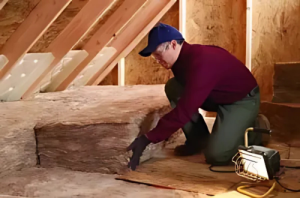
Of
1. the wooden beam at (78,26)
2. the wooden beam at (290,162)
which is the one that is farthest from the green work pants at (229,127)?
the wooden beam at (78,26)

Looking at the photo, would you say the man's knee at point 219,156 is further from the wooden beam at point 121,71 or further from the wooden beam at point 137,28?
the wooden beam at point 121,71

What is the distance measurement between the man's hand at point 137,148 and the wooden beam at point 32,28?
813 millimetres

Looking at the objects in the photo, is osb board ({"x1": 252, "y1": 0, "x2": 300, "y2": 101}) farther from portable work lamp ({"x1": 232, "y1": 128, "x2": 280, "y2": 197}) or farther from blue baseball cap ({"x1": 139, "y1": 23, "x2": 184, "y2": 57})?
portable work lamp ({"x1": 232, "y1": 128, "x2": 280, "y2": 197})

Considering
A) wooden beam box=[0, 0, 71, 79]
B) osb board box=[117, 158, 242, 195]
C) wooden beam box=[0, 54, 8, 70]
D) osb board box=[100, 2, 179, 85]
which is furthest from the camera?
osb board box=[100, 2, 179, 85]

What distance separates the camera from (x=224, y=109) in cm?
226

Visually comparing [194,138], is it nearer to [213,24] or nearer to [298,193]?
[298,193]

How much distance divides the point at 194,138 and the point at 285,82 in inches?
32.4

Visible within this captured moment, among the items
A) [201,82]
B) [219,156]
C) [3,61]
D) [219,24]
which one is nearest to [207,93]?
[201,82]

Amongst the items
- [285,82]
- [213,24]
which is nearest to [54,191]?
[285,82]

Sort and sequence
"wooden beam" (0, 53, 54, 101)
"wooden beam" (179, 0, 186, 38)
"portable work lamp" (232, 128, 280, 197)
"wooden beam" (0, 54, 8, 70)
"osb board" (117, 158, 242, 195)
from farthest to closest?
"wooden beam" (179, 0, 186, 38), "wooden beam" (0, 53, 54, 101), "wooden beam" (0, 54, 8, 70), "osb board" (117, 158, 242, 195), "portable work lamp" (232, 128, 280, 197)

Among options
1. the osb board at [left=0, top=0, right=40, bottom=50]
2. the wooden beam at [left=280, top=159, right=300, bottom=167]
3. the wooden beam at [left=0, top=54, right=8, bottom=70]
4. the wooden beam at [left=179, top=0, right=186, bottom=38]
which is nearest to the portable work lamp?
the wooden beam at [left=280, top=159, right=300, bottom=167]

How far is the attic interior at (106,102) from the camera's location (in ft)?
6.42

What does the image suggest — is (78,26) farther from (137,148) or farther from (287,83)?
(287,83)

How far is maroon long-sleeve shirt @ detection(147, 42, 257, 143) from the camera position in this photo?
1.94 m
